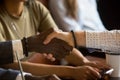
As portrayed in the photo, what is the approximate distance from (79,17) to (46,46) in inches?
37.6

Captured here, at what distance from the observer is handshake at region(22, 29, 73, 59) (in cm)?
144

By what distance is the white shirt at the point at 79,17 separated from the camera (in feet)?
7.39

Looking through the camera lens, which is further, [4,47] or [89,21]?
[89,21]

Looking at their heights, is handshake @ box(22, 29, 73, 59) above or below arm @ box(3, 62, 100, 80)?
above

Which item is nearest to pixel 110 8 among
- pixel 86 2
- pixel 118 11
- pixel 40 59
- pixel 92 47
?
pixel 118 11

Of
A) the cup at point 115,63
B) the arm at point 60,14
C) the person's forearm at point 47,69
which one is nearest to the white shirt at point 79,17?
the arm at point 60,14

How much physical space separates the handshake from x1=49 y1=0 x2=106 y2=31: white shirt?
813mm

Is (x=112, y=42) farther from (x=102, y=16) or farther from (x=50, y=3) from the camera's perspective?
(x=102, y=16)

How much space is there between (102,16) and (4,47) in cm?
172

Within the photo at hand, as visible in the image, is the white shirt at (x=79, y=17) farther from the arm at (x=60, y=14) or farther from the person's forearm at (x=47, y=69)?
the person's forearm at (x=47, y=69)

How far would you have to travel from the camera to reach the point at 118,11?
9.83 ft

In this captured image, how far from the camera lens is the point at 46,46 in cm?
145

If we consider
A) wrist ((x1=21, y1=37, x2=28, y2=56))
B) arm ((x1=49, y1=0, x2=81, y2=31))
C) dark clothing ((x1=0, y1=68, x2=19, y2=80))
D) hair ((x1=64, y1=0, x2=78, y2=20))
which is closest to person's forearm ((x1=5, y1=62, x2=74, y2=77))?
wrist ((x1=21, y1=37, x2=28, y2=56))

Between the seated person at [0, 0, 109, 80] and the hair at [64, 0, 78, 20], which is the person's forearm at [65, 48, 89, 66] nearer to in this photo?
the seated person at [0, 0, 109, 80]
